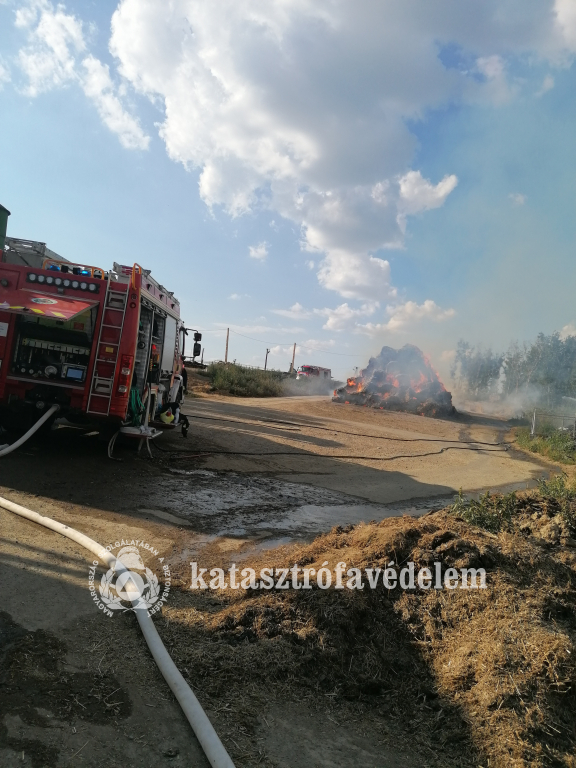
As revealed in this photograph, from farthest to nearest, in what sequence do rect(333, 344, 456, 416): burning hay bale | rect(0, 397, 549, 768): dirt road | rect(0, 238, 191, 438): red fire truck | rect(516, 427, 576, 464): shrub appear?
rect(333, 344, 456, 416): burning hay bale → rect(516, 427, 576, 464): shrub → rect(0, 238, 191, 438): red fire truck → rect(0, 397, 549, 768): dirt road

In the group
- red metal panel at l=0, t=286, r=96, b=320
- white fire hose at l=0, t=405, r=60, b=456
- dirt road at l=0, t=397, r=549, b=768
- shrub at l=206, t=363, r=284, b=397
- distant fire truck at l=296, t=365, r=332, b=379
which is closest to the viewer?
dirt road at l=0, t=397, r=549, b=768

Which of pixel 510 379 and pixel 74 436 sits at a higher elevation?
pixel 510 379

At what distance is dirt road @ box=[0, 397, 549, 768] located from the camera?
7.90 feet

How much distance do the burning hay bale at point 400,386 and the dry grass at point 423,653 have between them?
28.6 metres

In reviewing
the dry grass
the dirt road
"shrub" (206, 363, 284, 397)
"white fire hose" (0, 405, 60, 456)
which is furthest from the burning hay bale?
the dry grass

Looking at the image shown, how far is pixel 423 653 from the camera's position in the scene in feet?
10.8

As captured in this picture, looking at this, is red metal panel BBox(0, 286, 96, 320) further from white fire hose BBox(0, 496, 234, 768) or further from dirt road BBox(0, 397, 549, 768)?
white fire hose BBox(0, 496, 234, 768)

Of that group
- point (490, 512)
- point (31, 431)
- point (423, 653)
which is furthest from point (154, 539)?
point (490, 512)

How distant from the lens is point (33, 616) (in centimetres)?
328

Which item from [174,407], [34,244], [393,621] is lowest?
[393,621]

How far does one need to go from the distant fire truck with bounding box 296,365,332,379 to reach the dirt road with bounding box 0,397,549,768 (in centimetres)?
3081

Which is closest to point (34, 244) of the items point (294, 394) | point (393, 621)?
point (393, 621)

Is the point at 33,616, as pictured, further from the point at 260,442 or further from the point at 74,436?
the point at 260,442

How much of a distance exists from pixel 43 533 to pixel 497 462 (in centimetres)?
1345
